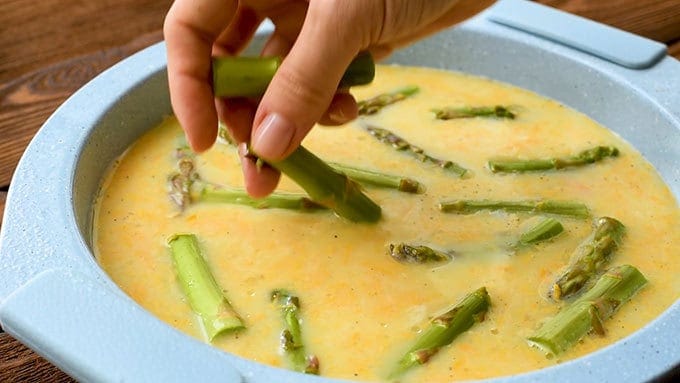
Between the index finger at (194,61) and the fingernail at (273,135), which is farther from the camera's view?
the index finger at (194,61)

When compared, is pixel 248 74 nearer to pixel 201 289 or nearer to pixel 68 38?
pixel 201 289

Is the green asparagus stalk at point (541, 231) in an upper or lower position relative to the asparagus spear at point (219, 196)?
upper

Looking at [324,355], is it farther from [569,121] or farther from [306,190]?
[569,121]

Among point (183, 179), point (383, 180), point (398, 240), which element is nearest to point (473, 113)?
point (383, 180)

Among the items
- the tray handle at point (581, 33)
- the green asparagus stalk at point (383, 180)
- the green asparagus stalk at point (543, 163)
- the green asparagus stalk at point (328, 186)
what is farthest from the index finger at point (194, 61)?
the tray handle at point (581, 33)

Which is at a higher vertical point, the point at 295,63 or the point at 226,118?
the point at 295,63

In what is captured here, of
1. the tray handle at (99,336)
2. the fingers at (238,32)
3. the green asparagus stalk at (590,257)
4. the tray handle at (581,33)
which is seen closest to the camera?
the tray handle at (99,336)

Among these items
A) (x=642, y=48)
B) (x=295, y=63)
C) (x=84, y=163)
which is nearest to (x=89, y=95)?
(x=84, y=163)

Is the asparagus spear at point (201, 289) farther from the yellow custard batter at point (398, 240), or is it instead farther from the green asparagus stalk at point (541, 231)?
the green asparagus stalk at point (541, 231)
